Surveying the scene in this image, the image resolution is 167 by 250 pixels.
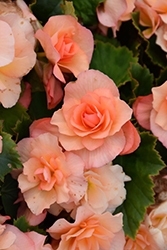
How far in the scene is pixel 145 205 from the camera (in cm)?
59

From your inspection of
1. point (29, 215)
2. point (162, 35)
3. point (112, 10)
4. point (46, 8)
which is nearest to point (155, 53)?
point (162, 35)

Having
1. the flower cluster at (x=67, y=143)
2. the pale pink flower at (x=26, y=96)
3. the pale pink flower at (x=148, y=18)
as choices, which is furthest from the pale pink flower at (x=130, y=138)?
the pale pink flower at (x=148, y=18)

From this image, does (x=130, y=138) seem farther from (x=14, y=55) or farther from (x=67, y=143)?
(x=14, y=55)

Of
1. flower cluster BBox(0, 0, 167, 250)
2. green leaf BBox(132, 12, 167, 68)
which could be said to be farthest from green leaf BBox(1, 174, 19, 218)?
green leaf BBox(132, 12, 167, 68)

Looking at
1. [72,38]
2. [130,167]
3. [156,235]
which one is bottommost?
[156,235]

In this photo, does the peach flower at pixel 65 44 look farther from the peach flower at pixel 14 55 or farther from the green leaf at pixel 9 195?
the green leaf at pixel 9 195

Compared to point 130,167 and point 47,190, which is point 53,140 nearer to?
point 47,190

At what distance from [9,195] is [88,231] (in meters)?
0.18

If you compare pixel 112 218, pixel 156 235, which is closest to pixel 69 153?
pixel 112 218

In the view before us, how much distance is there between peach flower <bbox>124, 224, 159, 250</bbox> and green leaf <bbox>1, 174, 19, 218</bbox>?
0.88 ft

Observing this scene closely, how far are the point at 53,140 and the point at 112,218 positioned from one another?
0.59 feet

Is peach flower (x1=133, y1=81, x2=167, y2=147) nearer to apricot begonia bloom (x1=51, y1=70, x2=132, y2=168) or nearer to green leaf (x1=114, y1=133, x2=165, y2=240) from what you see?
green leaf (x1=114, y1=133, x2=165, y2=240)

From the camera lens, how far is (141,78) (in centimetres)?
68

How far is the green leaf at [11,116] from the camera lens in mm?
554
